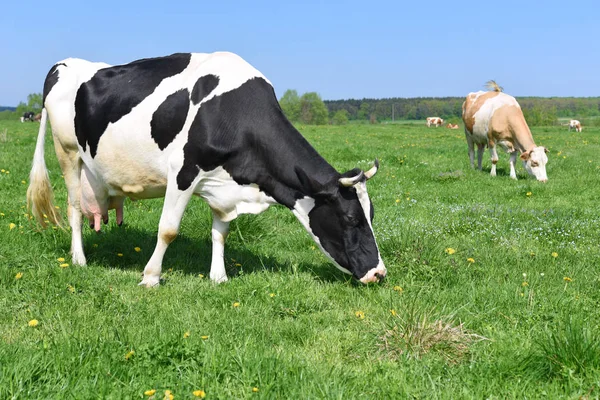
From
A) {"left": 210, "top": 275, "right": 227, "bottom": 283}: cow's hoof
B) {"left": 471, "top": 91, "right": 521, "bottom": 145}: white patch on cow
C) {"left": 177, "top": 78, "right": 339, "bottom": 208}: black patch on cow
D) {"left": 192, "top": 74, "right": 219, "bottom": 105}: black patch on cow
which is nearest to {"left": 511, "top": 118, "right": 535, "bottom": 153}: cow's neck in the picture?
{"left": 471, "top": 91, "right": 521, "bottom": 145}: white patch on cow

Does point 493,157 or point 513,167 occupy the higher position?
point 493,157

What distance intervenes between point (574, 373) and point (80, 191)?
17.9 feet

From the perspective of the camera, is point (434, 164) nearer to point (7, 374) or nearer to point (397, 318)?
point (397, 318)

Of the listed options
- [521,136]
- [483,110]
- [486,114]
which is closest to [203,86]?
[521,136]

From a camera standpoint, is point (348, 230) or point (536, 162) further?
point (536, 162)

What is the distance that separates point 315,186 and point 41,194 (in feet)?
11.3

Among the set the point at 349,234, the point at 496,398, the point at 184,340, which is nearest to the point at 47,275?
the point at 184,340

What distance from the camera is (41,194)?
6.73 metres

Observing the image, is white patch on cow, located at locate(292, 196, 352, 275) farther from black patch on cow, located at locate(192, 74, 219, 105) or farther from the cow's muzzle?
black patch on cow, located at locate(192, 74, 219, 105)

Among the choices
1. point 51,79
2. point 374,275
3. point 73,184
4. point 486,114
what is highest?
point 51,79

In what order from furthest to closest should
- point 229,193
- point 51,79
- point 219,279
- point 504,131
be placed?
point 504,131
point 51,79
point 219,279
point 229,193

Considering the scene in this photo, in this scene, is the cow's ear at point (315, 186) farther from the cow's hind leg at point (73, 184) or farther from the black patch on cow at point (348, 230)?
the cow's hind leg at point (73, 184)

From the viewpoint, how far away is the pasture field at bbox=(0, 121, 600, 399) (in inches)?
134

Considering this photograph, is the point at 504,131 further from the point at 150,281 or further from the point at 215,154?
Result: the point at 150,281
